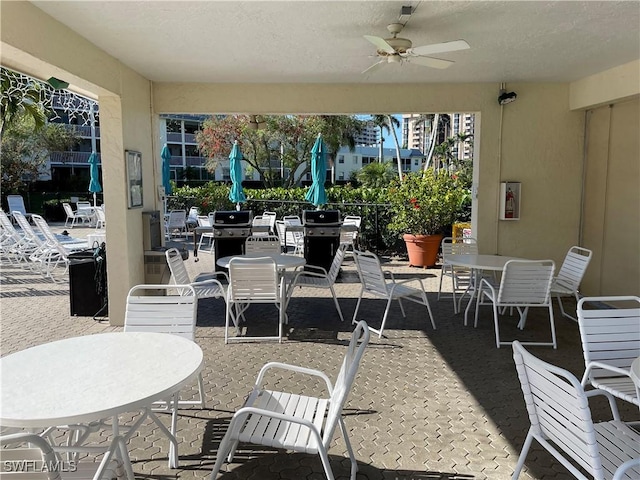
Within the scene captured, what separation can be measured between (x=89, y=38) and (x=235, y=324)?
9.85 ft

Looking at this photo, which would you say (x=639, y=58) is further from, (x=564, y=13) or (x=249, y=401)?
(x=249, y=401)

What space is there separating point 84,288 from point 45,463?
4.50 meters

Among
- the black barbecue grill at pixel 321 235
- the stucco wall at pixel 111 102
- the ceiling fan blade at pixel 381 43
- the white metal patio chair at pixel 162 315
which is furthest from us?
the black barbecue grill at pixel 321 235

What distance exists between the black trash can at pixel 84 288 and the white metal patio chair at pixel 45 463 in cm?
386

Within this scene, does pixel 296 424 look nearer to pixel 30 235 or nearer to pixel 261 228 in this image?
pixel 261 228

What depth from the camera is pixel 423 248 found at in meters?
8.88

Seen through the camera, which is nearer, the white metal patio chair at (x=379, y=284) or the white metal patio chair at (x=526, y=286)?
the white metal patio chair at (x=526, y=286)

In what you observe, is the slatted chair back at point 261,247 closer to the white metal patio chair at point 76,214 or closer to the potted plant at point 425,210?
the potted plant at point 425,210

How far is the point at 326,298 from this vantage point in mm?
6711

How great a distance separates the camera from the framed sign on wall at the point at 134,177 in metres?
5.38

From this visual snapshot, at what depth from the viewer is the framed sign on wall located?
538 cm

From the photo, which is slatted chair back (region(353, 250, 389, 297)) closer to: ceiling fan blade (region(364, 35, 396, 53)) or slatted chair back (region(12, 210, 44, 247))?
ceiling fan blade (region(364, 35, 396, 53))

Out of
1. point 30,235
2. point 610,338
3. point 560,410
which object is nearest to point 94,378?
point 560,410

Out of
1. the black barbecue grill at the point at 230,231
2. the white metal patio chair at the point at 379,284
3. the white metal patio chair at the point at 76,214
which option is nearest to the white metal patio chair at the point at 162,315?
the white metal patio chair at the point at 379,284
